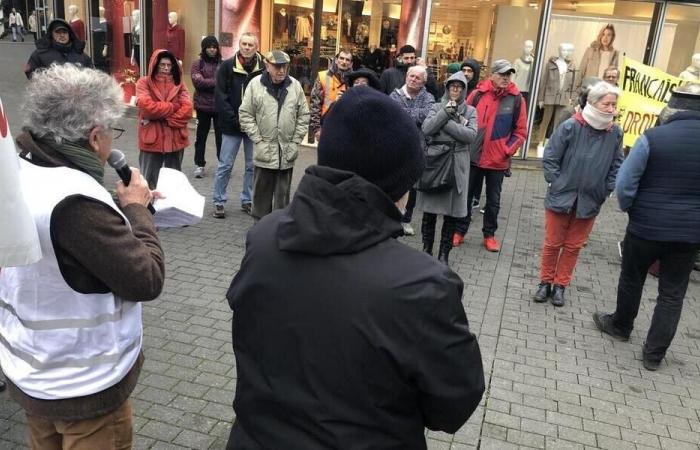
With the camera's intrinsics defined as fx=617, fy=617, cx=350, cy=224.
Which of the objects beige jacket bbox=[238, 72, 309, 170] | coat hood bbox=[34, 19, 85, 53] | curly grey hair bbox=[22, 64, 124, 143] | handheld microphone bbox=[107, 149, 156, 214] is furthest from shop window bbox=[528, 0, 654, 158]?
curly grey hair bbox=[22, 64, 124, 143]

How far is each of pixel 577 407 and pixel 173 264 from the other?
12.0 feet

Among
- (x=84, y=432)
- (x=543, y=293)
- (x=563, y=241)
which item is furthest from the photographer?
(x=543, y=293)

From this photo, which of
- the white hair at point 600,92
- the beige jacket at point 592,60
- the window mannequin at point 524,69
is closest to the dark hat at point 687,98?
the white hair at point 600,92

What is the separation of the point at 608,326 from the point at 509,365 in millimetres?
1129

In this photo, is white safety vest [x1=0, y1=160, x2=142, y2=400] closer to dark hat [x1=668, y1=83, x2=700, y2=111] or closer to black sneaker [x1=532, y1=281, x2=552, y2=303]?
dark hat [x1=668, y1=83, x2=700, y2=111]

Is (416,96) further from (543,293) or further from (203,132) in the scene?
(203,132)

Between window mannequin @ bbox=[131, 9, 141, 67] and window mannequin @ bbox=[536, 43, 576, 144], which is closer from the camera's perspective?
window mannequin @ bbox=[536, 43, 576, 144]

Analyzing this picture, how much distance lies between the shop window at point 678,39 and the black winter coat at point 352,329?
1146 cm

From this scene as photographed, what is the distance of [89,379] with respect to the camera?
2047 mm

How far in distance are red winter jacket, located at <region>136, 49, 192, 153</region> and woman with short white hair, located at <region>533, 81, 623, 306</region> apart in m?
3.80

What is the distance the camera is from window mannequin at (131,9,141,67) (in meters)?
12.9

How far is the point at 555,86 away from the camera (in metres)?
11.1

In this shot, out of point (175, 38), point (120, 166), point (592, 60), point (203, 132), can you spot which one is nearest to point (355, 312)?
point (120, 166)

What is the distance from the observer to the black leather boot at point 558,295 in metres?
5.48
